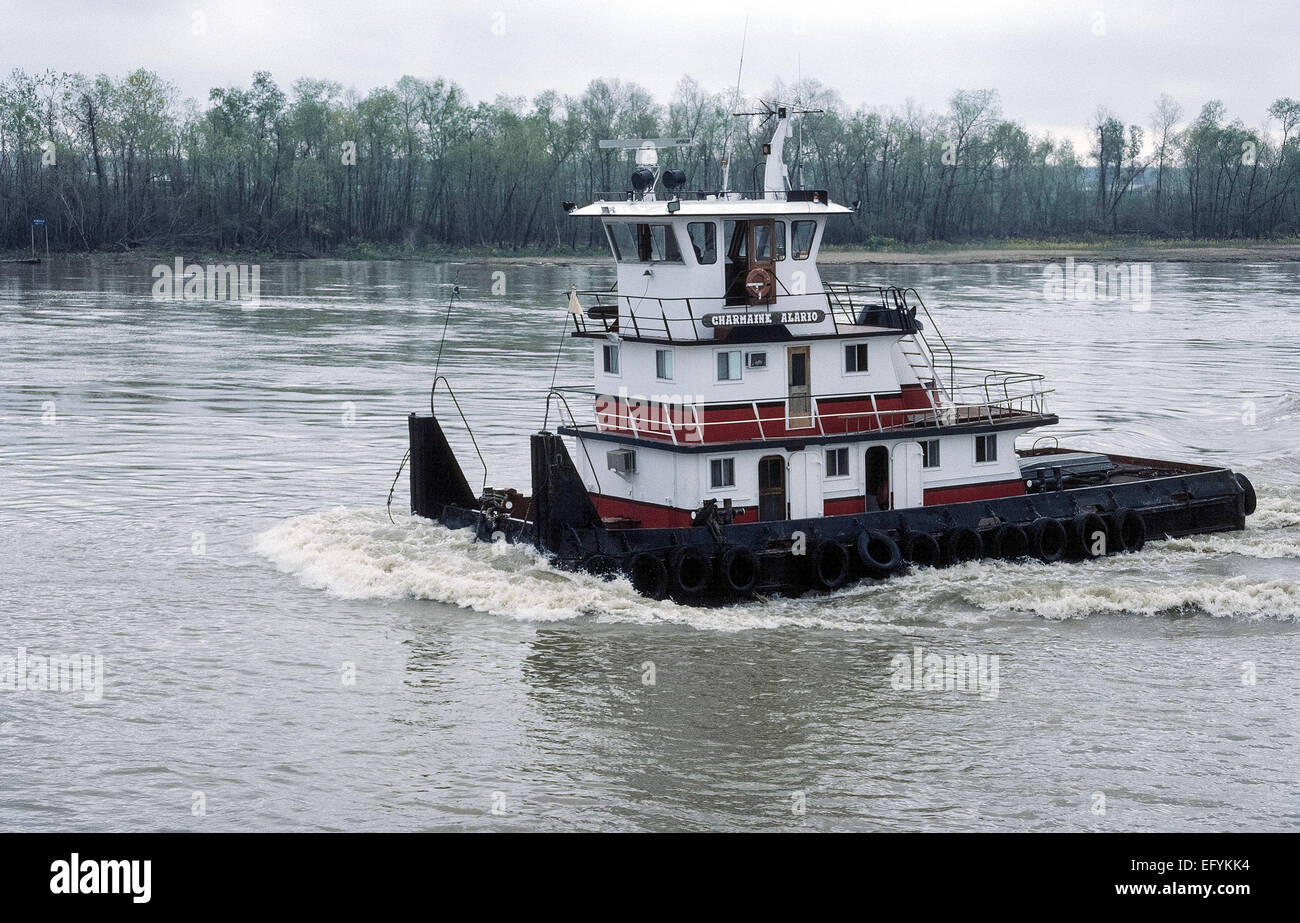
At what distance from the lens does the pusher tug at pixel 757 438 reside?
20.2 metres

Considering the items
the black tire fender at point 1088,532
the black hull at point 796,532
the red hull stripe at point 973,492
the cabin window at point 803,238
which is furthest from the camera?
the black tire fender at point 1088,532

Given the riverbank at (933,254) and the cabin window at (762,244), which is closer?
the cabin window at (762,244)

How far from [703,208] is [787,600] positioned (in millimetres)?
5233

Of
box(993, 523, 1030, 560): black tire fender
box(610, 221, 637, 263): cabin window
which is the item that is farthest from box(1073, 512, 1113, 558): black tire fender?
box(610, 221, 637, 263): cabin window

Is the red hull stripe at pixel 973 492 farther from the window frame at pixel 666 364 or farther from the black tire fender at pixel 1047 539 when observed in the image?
the window frame at pixel 666 364

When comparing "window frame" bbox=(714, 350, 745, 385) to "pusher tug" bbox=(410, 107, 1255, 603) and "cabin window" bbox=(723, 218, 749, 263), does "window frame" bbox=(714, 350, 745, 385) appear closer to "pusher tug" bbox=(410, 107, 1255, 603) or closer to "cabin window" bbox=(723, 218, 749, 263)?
"pusher tug" bbox=(410, 107, 1255, 603)

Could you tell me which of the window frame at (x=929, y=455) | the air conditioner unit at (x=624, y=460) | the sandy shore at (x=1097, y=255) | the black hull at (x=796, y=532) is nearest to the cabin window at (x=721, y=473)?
the black hull at (x=796, y=532)

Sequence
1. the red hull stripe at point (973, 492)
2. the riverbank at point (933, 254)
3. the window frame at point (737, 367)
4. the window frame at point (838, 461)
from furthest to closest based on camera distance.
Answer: the riverbank at point (933, 254)
the red hull stripe at point (973, 492)
the window frame at point (838, 461)
the window frame at point (737, 367)

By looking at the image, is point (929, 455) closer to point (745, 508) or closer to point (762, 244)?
point (745, 508)

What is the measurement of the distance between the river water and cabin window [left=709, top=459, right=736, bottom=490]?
1.73m

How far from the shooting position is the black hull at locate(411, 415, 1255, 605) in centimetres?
1994

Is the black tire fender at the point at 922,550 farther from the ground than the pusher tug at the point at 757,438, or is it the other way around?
the pusher tug at the point at 757,438

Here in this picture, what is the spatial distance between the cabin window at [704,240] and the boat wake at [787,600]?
4473 millimetres

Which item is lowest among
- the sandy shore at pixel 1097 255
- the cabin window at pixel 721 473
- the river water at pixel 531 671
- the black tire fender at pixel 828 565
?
the river water at pixel 531 671
